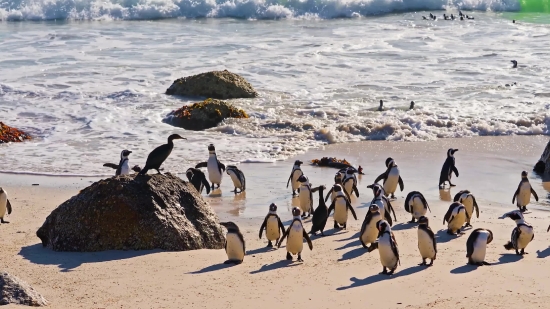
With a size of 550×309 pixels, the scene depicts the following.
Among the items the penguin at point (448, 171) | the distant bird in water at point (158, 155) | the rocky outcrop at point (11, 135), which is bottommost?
the rocky outcrop at point (11, 135)

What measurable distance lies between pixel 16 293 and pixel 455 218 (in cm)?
550

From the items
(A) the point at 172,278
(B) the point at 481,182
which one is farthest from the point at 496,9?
(A) the point at 172,278

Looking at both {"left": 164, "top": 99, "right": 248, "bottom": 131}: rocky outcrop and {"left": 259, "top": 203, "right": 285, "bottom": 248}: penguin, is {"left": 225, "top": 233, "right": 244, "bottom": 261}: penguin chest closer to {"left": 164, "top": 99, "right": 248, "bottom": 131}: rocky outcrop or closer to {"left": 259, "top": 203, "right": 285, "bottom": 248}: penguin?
{"left": 259, "top": 203, "right": 285, "bottom": 248}: penguin

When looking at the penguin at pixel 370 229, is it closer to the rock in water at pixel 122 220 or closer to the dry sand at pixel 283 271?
the dry sand at pixel 283 271

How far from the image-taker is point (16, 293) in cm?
769

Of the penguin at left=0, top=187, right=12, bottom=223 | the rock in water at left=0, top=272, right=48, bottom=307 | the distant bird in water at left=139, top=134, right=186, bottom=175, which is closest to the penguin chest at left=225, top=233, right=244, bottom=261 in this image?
the distant bird in water at left=139, top=134, right=186, bottom=175

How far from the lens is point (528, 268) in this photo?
9.45 m

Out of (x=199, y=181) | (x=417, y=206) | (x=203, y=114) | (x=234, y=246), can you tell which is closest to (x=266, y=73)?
(x=203, y=114)

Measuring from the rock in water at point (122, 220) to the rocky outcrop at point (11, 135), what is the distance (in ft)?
25.0

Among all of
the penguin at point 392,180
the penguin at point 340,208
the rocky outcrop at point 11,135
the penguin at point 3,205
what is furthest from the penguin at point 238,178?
the rocky outcrop at point 11,135

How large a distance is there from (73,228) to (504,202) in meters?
6.29

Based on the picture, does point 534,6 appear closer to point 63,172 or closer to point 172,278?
point 63,172

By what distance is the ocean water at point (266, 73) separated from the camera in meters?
18.0

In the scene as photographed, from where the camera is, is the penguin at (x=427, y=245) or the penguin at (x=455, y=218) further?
the penguin at (x=455, y=218)
